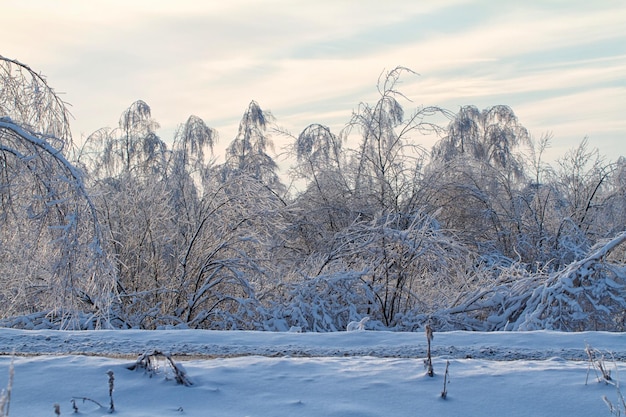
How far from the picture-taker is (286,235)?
17.1 m

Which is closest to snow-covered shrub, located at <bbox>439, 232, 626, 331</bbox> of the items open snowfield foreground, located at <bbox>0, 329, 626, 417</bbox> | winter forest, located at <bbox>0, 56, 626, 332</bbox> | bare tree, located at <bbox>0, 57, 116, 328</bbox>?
winter forest, located at <bbox>0, 56, 626, 332</bbox>

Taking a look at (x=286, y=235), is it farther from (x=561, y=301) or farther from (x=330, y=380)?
(x=330, y=380)

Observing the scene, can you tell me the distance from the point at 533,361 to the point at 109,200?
420 inches

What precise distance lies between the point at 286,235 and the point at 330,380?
472 inches

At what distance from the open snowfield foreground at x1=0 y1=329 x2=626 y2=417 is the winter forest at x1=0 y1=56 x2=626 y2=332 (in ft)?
7.39

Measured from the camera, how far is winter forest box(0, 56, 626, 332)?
27.9ft

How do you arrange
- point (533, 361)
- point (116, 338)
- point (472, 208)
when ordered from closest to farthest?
1. point (533, 361)
2. point (116, 338)
3. point (472, 208)

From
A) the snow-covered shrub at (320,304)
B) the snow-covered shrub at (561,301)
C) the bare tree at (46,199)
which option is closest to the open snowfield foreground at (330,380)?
the bare tree at (46,199)

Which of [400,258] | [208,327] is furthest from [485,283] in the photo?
[208,327]

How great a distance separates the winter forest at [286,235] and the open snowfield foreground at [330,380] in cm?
225

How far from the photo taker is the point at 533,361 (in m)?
5.87

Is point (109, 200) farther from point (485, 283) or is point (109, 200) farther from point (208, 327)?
point (485, 283)

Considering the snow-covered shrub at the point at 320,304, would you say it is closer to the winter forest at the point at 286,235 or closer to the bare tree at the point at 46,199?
the winter forest at the point at 286,235

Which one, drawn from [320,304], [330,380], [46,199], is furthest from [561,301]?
[46,199]
